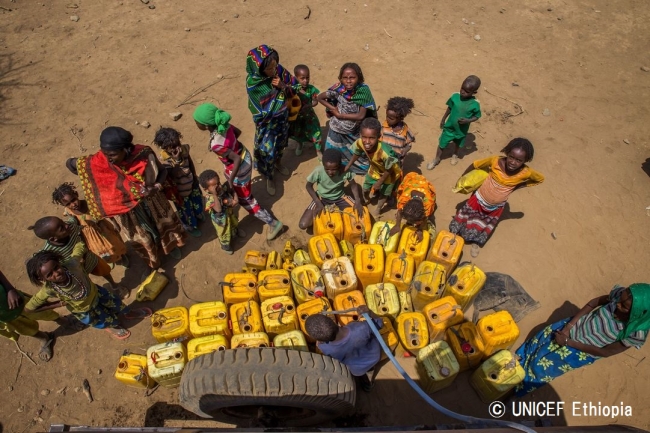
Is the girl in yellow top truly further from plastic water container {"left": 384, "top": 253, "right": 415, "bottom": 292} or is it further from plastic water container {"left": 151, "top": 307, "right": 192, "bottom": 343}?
plastic water container {"left": 151, "top": 307, "right": 192, "bottom": 343}

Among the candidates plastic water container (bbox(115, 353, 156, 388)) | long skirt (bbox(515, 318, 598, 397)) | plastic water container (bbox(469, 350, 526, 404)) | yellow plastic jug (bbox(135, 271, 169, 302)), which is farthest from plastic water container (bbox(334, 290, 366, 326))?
yellow plastic jug (bbox(135, 271, 169, 302))

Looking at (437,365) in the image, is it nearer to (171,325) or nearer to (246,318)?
(246,318)

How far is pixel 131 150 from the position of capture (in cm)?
367

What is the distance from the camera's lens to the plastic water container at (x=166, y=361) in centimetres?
342

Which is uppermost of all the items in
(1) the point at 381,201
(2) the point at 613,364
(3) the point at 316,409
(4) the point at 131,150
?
(4) the point at 131,150

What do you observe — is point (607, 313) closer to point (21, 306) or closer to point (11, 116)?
point (21, 306)

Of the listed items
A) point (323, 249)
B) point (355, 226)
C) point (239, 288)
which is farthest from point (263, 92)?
point (239, 288)

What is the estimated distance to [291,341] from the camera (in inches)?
138

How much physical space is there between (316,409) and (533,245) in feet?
12.1

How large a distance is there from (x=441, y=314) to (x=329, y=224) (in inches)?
62.8

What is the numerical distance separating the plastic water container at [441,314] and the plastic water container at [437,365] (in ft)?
0.49

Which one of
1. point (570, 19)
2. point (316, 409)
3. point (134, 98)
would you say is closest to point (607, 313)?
point (316, 409)

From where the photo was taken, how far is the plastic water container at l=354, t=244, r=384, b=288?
3926mm

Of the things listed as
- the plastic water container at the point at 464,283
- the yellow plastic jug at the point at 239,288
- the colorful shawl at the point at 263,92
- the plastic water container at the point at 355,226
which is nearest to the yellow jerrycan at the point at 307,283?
the yellow plastic jug at the point at 239,288
